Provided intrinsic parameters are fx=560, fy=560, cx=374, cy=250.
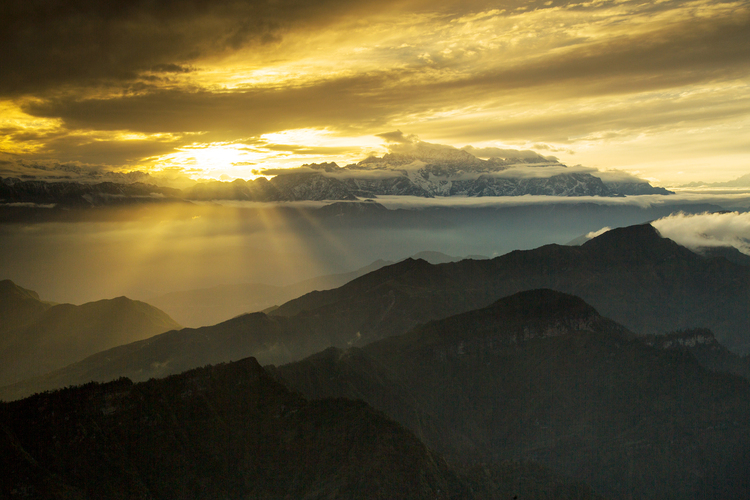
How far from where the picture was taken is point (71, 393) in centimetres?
12775

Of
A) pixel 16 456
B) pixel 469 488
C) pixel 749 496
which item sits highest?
pixel 16 456

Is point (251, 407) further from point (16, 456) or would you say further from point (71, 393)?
point (16, 456)

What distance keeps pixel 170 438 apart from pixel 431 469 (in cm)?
6466

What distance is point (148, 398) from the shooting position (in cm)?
13812

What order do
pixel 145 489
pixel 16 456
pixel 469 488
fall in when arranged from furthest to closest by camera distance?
pixel 469 488
pixel 145 489
pixel 16 456

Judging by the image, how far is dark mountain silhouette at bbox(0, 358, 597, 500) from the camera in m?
118

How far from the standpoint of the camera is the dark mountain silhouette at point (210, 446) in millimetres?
118500

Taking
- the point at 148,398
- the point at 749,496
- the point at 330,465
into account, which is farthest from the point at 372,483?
the point at 749,496

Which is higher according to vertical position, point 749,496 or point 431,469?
point 431,469

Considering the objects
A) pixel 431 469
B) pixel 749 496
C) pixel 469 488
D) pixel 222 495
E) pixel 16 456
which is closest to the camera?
pixel 16 456

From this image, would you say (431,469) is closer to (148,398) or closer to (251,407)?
(251,407)

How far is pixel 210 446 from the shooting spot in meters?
139

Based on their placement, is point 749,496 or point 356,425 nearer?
point 356,425

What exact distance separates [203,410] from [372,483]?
48.2 metres
